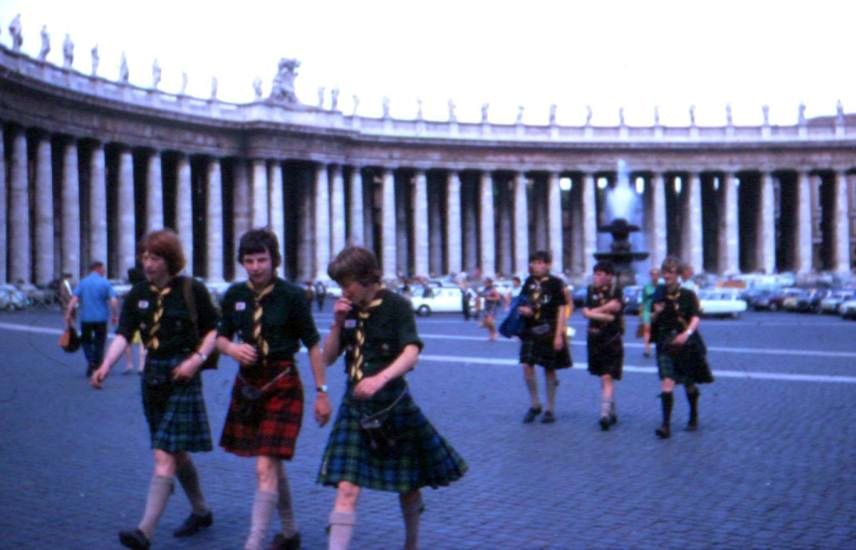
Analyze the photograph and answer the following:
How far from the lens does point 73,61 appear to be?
57719mm

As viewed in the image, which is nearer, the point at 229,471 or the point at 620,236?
the point at 229,471

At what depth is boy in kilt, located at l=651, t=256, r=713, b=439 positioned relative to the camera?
1357 cm

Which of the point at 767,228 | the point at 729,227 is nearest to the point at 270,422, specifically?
the point at 729,227

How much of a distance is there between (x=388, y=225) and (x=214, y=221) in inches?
524

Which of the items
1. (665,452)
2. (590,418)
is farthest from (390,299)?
(590,418)

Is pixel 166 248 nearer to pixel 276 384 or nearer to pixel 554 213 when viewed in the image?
pixel 276 384

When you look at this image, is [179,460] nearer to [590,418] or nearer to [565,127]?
[590,418]

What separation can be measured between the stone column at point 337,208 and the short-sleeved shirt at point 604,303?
187ft

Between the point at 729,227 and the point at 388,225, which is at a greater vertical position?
the point at 388,225

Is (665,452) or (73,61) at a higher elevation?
(73,61)

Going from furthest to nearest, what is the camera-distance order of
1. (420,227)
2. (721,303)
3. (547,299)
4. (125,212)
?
(420,227) → (125,212) → (721,303) → (547,299)

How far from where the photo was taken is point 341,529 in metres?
7.01

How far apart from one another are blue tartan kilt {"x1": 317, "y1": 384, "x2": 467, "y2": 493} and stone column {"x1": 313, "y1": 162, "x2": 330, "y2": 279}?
205ft

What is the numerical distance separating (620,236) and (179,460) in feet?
124
